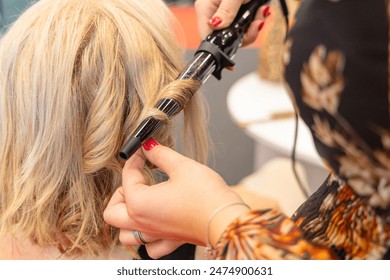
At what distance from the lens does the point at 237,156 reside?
2037 millimetres

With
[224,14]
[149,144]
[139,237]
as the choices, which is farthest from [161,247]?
[224,14]

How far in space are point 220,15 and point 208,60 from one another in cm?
9

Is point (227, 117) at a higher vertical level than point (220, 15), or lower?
lower

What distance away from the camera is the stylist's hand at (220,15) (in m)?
0.77

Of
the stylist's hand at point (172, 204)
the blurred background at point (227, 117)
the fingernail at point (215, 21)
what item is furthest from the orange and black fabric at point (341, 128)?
the blurred background at point (227, 117)

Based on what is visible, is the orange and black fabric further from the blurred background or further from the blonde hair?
the blurred background

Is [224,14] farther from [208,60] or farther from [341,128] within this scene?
[341,128]

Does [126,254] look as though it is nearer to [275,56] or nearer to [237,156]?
[275,56]

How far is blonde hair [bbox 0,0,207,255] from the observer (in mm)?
747

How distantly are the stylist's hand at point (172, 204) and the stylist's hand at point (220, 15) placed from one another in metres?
0.22

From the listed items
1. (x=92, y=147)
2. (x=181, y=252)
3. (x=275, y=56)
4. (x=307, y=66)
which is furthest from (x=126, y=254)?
(x=275, y=56)

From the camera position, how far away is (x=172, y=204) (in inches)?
23.2

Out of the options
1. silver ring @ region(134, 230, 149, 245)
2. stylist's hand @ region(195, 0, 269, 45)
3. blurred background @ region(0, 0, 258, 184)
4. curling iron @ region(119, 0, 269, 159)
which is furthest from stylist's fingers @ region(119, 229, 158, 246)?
blurred background @ region(0, 0, 258, 184)

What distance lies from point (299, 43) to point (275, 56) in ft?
3.99
